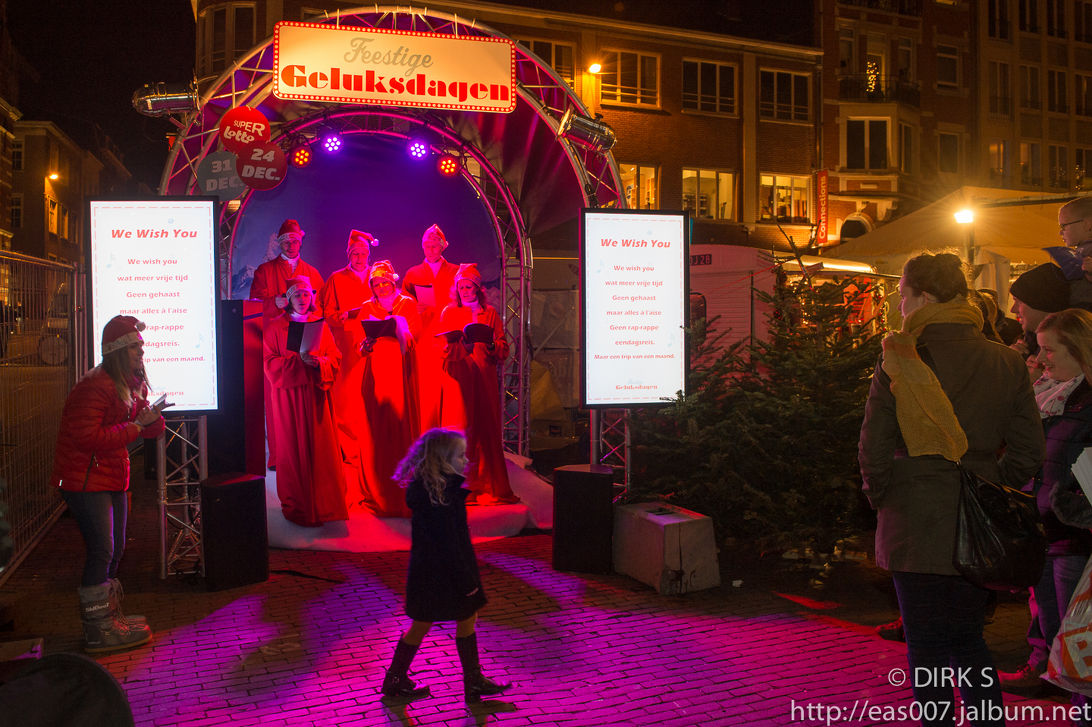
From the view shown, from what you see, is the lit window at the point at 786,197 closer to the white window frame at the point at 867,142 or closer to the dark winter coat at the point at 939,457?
the white window frame at the point at 867,142

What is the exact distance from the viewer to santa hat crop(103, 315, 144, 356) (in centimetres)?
485

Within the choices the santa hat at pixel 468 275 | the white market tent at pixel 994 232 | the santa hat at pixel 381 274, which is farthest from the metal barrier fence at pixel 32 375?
the white market tent at pixel 994 232

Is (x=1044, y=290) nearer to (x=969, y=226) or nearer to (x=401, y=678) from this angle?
(x=401, y=678)

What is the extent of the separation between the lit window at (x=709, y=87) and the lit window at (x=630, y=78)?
1.13 metres

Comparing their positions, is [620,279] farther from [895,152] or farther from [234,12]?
[895,152]

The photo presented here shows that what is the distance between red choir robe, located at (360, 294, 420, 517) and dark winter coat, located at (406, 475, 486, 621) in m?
4.01

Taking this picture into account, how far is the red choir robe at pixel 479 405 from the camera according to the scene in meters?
8.51

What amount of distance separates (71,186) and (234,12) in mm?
41164

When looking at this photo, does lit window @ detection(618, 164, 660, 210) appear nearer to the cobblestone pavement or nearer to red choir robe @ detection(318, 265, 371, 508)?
red choir robe @ detection(318, 265, 371, 508)

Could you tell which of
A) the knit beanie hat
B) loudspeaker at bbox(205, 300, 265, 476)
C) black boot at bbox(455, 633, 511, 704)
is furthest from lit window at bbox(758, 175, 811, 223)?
black boot at bbox(455, 633, 511, 704)

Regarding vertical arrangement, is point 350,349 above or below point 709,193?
below

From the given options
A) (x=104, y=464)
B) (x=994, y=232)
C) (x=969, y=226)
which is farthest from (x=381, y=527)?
(x=994, y=232)

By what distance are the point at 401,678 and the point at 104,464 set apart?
81.9 inches

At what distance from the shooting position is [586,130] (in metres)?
8.69
